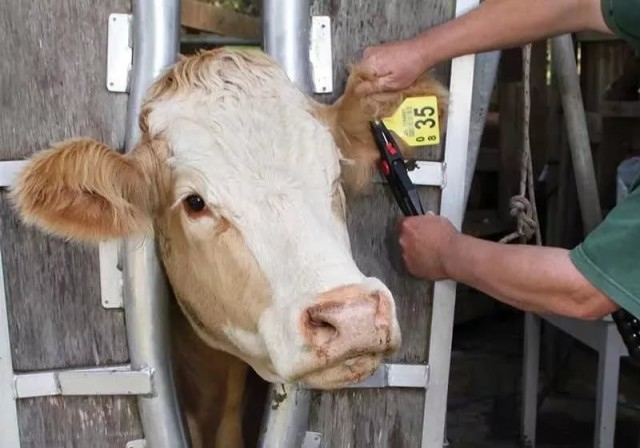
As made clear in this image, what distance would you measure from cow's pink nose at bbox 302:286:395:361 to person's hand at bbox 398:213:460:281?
1.63 ft

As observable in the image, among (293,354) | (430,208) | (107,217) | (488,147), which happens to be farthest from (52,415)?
(488,147)

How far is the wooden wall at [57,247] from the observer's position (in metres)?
2.09

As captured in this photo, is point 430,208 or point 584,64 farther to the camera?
point 584,64

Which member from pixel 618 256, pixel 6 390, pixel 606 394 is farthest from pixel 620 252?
pixel 606 394

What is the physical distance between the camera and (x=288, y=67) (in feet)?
7.00

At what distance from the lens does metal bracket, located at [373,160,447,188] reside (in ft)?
7.45

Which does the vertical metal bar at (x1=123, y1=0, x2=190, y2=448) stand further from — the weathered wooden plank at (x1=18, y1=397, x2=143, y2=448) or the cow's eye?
the cow's eye

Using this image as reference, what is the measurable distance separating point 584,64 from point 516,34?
306 cm

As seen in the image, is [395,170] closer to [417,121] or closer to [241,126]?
[417,121]

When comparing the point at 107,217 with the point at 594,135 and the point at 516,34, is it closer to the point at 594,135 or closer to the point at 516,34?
the point at 516,34

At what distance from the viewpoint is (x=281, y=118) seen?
2029 mm

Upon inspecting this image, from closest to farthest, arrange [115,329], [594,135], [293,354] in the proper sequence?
[293,354], [115,329], [594,135]

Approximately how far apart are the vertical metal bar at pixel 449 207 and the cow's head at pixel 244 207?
0.66ft

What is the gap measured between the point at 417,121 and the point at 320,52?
273 mm
